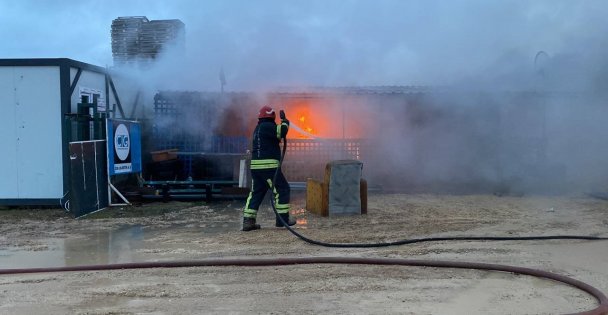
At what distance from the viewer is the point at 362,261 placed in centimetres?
452

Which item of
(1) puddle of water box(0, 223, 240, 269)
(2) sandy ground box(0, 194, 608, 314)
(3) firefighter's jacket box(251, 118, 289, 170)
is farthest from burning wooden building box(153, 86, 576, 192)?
(1) puddle of water box(0, 223, 240, 269)

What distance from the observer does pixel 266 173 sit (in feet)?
20.8

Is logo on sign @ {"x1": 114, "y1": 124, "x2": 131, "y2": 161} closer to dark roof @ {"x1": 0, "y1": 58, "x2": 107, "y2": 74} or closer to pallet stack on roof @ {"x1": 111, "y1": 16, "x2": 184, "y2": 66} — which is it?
dark roof @ {"x1": 0, "y1": 58, "x2": 107, "y2": 74}

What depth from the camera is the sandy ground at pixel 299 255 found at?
3613 mm

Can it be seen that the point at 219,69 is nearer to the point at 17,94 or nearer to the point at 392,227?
the point at 17,94

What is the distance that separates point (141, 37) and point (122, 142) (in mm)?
2869

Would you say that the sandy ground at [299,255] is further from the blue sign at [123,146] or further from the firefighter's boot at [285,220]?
the blue sign at [123,146]

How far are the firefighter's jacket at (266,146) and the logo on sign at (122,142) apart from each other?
118 inches

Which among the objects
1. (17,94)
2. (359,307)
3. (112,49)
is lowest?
(359,307)

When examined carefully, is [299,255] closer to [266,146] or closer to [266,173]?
[266,173]

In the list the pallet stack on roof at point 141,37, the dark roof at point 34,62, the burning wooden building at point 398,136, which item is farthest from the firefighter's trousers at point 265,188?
the pallet stack on roof at point 141,37

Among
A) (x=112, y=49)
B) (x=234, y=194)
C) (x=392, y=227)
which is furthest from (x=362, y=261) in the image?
(x=112, y=49)

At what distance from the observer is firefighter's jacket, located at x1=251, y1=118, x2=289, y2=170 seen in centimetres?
636

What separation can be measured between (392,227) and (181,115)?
5127 mm
